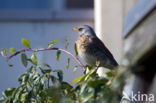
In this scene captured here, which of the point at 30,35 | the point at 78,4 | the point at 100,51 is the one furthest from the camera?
the point at 78,4

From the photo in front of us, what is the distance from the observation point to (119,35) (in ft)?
26.7

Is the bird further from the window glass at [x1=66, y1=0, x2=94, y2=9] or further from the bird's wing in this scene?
the window glass at [x1=66, y1=0, x2=94, y2=9]

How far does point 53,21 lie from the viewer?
827 centimetres

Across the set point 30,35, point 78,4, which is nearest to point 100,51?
point 30,35

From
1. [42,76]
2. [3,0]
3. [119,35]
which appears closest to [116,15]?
[119,35]

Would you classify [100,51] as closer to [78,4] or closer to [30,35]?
[30,35]

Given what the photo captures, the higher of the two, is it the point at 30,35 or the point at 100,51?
the point at 100,51

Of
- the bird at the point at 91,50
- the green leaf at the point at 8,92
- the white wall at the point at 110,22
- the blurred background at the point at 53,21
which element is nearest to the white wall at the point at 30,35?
the blurred background at the point at 53,21

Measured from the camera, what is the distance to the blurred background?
26.2 ft

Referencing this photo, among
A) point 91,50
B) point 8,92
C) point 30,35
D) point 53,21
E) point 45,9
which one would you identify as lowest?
point 30,35

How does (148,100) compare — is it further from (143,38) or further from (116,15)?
(116,15)

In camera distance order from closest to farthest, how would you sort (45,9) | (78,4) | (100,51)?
(100,51) → (45,9) → (78,4)

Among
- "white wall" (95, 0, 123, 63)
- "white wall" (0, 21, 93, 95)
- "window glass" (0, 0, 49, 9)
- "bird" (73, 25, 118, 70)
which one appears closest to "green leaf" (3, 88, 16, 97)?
"bird" (73, 25, 118, 70)

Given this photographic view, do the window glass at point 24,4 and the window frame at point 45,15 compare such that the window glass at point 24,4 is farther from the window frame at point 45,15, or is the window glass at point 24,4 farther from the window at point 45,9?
the window frame at point 45,15
